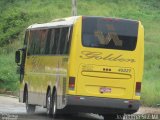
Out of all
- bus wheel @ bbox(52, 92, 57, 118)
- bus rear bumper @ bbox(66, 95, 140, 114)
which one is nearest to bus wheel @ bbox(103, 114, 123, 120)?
bus rear bumper @ bbox(66, 95, 140, 114)

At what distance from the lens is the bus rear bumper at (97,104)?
62.4 ft

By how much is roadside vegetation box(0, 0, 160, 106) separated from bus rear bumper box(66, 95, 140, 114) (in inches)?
832

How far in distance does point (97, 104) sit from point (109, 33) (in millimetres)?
Answer: 2280

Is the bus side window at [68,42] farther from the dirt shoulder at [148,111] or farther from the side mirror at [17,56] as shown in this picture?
the side mirror at [17,56]

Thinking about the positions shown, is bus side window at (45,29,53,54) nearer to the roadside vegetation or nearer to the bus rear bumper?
the bus rear bumper

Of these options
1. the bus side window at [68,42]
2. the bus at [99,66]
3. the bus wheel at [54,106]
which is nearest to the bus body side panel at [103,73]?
the bus at [99,66]

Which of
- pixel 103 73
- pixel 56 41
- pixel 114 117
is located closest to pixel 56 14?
pixel 56 41

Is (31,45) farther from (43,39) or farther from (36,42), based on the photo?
(43,39)

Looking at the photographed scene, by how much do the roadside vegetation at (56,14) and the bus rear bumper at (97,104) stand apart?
69.4 feet

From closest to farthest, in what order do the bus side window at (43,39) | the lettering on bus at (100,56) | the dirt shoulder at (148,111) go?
the lettering on bus at (100,56)
the bus side window at (43,39)
the dirt shoulder at (148,111)

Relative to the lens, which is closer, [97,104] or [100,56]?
[97,104]

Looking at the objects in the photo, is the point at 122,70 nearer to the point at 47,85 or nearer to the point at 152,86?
the point at 47,85

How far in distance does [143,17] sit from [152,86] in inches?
1127

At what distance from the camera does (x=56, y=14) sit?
58375 mm
